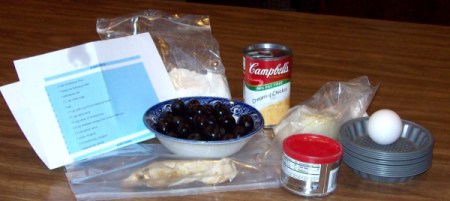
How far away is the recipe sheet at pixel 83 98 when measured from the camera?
41.6 inches

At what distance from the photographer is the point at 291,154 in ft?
3.13

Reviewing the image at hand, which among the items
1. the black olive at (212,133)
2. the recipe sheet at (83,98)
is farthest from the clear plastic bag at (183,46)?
the black olive at (212,133)

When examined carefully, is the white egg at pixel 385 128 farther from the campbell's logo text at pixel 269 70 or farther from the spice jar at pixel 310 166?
the campbell's logo text at pixel 269 70

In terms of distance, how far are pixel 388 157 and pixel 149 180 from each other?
350mm

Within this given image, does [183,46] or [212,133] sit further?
[183,46]

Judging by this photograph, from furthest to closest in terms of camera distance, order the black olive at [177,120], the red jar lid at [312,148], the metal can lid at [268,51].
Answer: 1. the metal can lid at [268,51]
2. the black olive at [177,120]
3. the red jar lid at [312,148]

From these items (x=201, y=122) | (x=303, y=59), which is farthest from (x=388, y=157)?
(x=303, y=59)

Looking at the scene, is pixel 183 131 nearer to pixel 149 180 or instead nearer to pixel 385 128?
pixel 149 180

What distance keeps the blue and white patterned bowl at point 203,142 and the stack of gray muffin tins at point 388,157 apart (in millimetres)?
147

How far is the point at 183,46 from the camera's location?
4.23ft

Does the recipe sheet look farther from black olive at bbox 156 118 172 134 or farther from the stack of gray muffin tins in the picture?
the stack of gray muffin tins

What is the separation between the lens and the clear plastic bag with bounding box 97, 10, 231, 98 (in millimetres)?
1215

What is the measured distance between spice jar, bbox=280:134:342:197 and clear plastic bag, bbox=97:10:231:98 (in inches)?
10.4

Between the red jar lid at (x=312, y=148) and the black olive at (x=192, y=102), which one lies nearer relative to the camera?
the red jar lid at (x=312, y=148)
